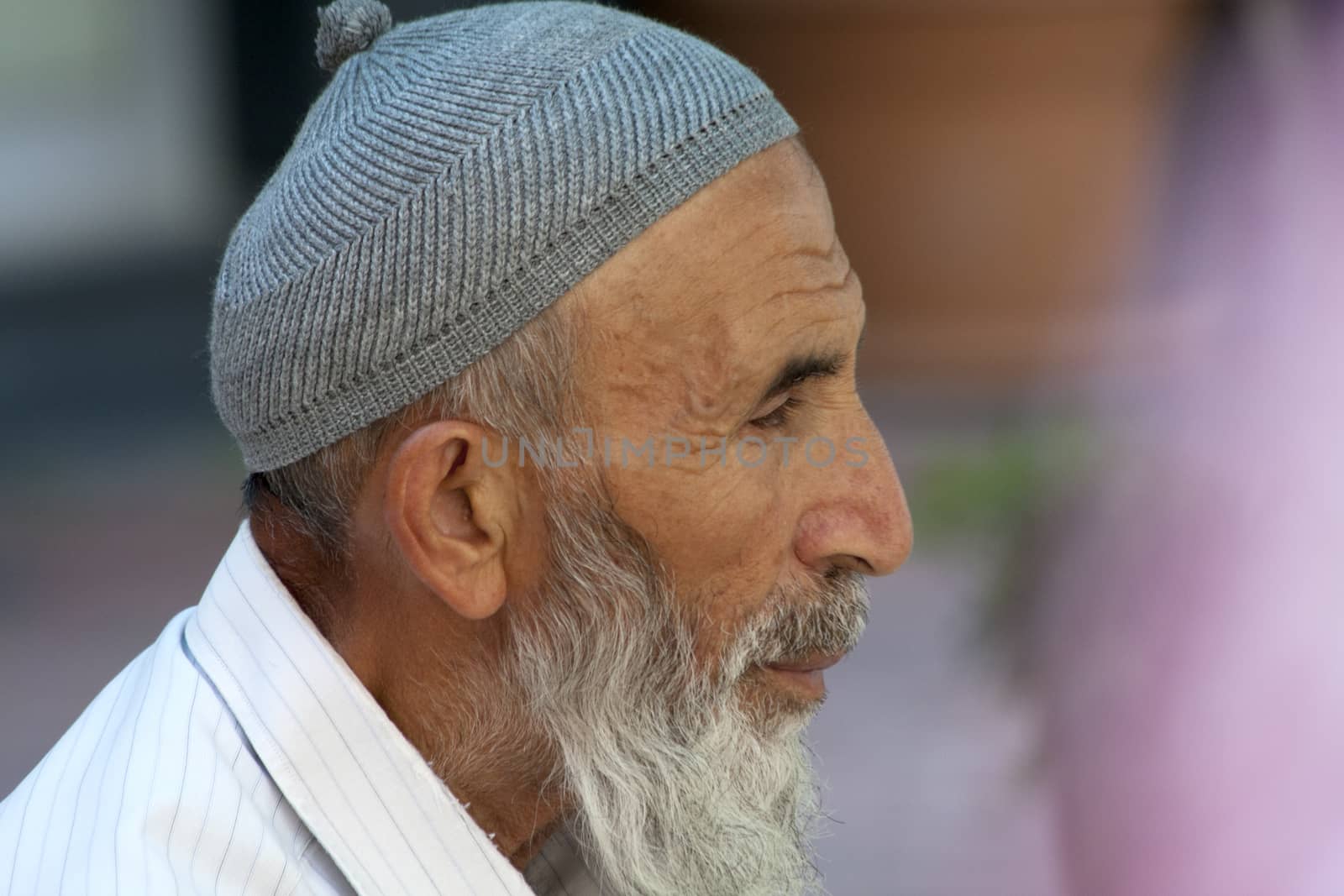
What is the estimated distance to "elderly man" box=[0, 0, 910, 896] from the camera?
157cm

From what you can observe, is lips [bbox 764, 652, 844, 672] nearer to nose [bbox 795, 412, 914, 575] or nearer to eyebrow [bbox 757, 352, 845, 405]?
nose [bbox 795, 412, 914, 575]

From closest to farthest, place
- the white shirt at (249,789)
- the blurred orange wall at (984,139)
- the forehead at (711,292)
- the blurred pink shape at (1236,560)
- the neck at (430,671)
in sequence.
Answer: the white shirt at (249,789)
the forehead at (711,292)
the neck at (430,671)
the blurred pink shape at (1236,560)
the blurred orange wall at (984,139)

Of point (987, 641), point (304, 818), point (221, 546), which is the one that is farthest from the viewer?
point (221, 546)

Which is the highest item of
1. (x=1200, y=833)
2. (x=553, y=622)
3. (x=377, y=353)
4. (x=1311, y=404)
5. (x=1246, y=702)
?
(x=377, y=353)

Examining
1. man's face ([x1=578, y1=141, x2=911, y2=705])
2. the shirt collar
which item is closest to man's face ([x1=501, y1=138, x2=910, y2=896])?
man's face ([x1=578, y1=141, x2=911, y2=705])

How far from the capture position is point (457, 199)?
1562mm

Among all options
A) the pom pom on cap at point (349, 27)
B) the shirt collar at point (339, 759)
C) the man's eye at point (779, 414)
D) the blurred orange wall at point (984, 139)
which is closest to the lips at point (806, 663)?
the man's eye at point (779, 414)

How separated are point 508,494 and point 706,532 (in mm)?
267

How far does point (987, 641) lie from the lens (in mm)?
3736

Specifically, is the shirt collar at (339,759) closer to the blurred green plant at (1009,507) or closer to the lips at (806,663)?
the lips at (806,663)

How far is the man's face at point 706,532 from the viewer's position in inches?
63.9

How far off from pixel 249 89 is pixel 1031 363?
8.38 ft

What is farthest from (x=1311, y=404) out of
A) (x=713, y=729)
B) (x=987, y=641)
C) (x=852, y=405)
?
(x=713, y=729)

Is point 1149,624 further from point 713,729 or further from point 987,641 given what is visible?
point 713,729
